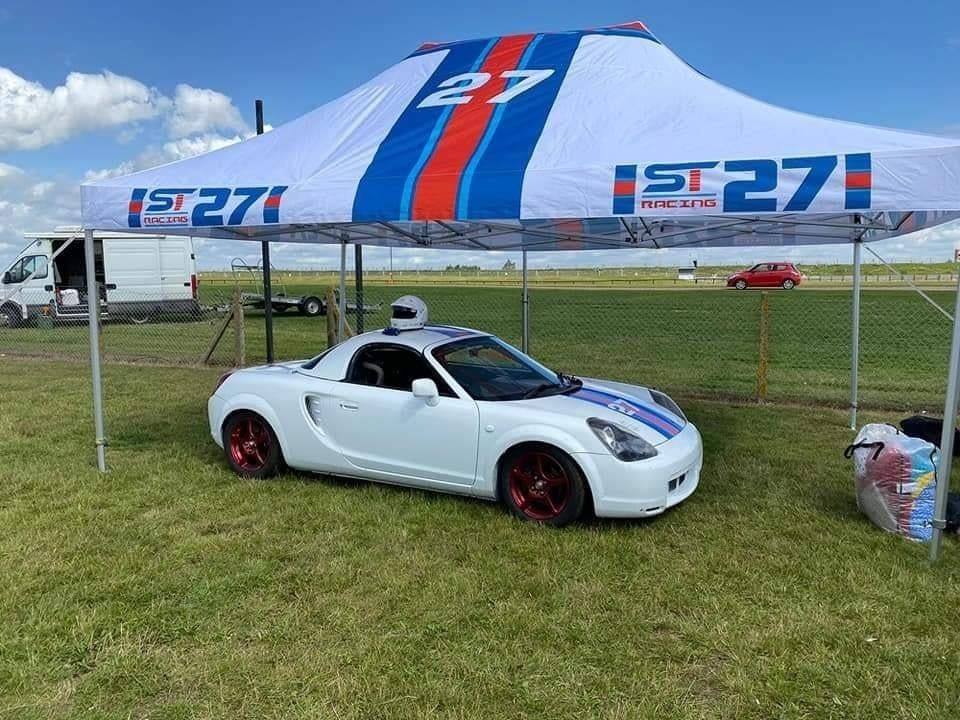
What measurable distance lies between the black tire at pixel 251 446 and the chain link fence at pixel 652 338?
4097 millimetres

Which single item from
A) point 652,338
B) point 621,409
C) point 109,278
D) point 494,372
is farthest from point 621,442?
point 109,278

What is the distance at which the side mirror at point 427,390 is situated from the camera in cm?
487

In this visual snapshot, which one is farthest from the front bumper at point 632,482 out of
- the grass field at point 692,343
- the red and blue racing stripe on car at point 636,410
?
the grass field at point 692,343

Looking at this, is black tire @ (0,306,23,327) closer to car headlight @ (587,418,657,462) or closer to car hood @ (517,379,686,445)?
car hood @ (517,379,686,445)

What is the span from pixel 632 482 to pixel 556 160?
207 cm

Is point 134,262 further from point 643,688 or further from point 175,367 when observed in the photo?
point 643,688

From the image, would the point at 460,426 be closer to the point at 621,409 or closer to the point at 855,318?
the point at 621,409

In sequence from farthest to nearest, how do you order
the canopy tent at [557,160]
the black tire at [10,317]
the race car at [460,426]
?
the black tire at [10,317], the race car at [460,426], the canopy tent at [557,160]

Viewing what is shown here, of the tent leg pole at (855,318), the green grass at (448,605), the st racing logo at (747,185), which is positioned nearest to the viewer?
the green grass at (448,605)

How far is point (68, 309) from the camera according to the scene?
19.9 meters

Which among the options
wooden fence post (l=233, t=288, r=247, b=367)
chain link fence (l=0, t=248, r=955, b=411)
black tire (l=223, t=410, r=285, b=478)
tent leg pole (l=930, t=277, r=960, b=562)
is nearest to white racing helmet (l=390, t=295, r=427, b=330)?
black tire (l=223, t=410, r=285, b=478)

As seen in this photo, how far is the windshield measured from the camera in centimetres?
508

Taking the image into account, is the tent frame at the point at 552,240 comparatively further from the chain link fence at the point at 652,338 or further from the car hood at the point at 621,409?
the chain link fence at the point at 652,338

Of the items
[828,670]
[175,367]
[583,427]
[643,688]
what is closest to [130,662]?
[643,688]
